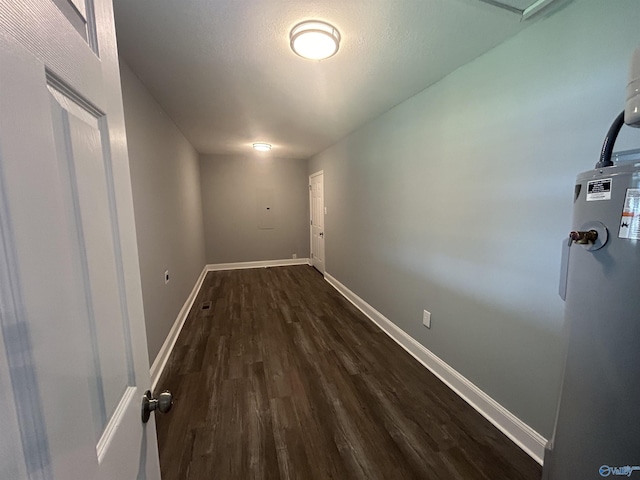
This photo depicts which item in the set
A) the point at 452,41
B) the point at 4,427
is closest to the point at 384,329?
the point at 452,41

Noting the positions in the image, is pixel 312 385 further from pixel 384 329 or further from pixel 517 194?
pixel 517 194

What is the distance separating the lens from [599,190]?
0.85m

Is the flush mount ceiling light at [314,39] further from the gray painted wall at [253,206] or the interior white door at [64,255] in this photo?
the gray painted wall at [253,206]

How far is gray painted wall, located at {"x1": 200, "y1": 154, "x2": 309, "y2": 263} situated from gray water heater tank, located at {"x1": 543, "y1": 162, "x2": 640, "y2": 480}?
5229 mm

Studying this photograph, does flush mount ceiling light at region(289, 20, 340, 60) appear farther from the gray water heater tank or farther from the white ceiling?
the gray water heater tank

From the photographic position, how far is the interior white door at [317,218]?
5107 millimetres

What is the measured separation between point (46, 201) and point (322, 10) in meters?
1.55

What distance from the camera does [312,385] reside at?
6.81 ft

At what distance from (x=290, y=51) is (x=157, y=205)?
5.56ft

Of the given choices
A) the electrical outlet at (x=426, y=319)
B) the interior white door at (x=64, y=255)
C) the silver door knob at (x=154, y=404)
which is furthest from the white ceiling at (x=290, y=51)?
the electrical outlet at (x=426, y=319)

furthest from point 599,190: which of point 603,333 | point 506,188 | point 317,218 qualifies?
point 317,218

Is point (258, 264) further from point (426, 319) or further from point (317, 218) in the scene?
point (426, 319)

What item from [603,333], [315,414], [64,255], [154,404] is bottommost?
[315,414]

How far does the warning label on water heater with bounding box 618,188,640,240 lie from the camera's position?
0.75 meters
